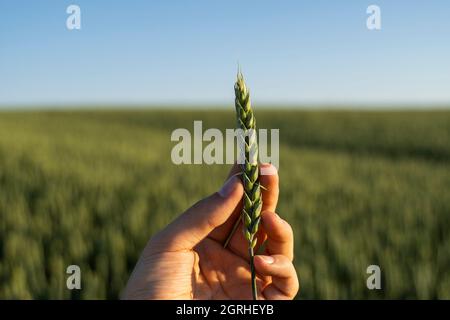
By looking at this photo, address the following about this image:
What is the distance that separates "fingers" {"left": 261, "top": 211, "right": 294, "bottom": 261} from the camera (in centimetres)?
133

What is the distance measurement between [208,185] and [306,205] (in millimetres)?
1377

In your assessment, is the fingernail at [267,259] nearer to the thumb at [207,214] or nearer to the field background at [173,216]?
the thumb at [207,214]

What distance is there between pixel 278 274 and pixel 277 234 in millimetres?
109

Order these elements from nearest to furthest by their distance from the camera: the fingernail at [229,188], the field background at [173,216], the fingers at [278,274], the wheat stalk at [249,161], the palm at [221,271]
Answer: the wheat stalk at [249,161] < the fingernail at [229,188] < the fingers at [278,274] < the palm at [221,271] < the field background at [173,216]

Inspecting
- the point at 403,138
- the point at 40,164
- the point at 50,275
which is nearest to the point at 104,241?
the point at 50,275

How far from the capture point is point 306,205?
4566 mm

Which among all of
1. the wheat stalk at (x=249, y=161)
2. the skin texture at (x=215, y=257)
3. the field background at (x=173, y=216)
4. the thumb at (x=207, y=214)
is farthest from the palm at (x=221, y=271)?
the field background at (x=173, y=216)

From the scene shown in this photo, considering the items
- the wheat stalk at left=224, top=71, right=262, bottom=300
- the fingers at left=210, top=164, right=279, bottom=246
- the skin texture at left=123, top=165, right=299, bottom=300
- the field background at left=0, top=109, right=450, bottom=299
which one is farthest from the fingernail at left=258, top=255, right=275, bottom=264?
the field background at left=0, top=109, right=450, bottom=299

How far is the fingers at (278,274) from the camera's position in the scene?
130 centimetres

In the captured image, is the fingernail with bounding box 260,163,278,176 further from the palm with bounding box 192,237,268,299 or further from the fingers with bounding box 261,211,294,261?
the palm with bounding box 192,237,268,299
